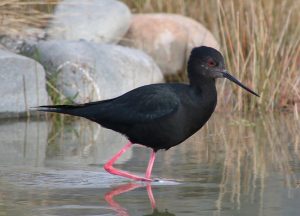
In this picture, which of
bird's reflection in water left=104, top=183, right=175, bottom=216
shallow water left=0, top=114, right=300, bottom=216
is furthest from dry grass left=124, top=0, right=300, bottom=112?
bird's reflection in water left=104, top=183, right=175, bottom=216

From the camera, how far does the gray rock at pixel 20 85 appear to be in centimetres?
998

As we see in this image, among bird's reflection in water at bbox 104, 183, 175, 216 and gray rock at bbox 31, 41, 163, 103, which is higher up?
gray rock at bbox 31, 41, 163, 103

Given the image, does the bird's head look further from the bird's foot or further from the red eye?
the bird's foot

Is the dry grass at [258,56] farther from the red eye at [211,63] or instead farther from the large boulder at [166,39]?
the red eye at [211,63]

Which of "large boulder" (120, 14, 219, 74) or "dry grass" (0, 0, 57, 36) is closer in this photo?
"dry grass" (0, 0, 57, 36)

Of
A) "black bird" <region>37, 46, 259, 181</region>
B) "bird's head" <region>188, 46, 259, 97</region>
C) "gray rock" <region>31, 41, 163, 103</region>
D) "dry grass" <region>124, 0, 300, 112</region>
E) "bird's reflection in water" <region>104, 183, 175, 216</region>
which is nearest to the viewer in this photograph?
"bird's reflection in water" <region>104, 183, 175, 216</region>

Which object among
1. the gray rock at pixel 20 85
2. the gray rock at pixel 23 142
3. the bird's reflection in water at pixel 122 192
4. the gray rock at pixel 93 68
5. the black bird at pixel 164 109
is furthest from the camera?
the gray rock at pixel 93 68

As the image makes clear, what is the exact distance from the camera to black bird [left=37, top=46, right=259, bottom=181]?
6.87 meters

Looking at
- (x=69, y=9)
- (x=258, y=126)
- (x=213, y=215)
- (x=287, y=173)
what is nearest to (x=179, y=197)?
(x=213, y=215)

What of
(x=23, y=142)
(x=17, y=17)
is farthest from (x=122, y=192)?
(x=17, y=17)

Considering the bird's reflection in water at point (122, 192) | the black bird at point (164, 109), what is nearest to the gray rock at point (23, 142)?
the black bird at point (164, 109)

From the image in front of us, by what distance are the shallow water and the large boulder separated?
2.92 m

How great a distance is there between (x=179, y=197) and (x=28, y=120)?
13.3 ft

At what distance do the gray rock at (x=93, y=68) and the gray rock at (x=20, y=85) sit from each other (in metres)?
0.46
